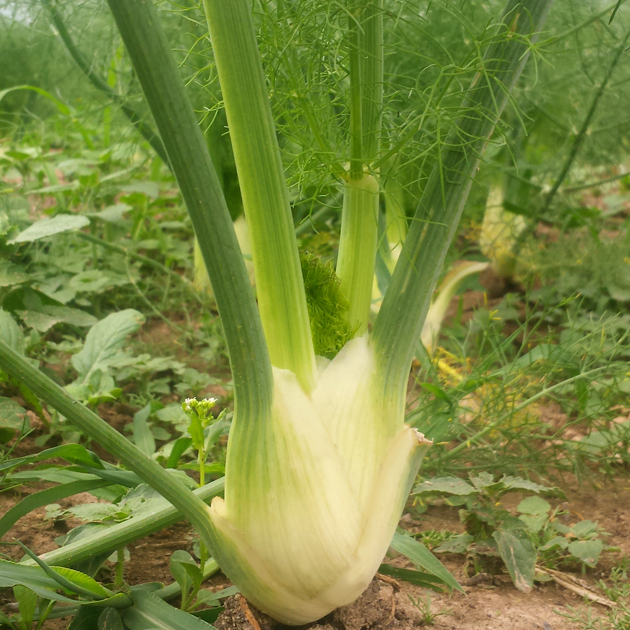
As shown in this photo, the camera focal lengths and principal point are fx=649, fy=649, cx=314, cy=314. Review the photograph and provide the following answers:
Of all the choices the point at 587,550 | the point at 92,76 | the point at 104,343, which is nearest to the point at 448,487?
the point at 587,550

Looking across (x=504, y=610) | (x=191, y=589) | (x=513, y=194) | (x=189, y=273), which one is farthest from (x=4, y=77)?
(x=504, y=610)

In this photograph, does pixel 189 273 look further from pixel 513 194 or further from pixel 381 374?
pixel 381 374

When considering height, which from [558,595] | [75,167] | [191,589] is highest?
[75,167]

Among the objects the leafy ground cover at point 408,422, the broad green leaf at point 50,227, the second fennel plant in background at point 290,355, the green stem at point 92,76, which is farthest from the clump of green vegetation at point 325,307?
the green stem at point 92,76

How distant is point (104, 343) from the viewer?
3.99 ft

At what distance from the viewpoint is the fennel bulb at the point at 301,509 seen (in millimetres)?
719

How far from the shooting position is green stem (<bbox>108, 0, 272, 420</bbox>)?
61 cm

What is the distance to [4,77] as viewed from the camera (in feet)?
6.69

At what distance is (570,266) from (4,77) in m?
1.83

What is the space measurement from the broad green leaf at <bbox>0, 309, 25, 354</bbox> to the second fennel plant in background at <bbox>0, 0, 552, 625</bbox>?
1.56ft

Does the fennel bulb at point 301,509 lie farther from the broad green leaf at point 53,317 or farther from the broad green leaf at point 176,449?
the broad green leaf at point 53,317

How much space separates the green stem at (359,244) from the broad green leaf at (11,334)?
0.57 m

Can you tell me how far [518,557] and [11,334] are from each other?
0.87 metres

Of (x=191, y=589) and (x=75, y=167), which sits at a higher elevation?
(x=75, y=167)
